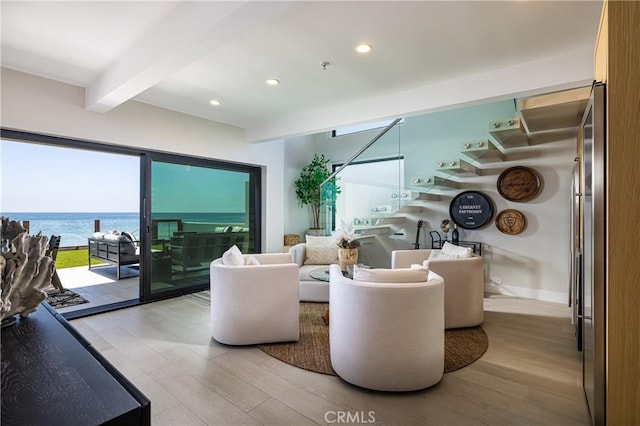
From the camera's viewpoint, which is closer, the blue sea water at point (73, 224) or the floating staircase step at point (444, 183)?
the floating staircase step at point (444, 183)

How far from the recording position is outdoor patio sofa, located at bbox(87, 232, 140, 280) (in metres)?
6.03

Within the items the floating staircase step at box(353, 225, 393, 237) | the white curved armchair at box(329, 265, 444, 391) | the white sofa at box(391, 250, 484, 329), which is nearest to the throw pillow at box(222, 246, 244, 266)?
the white curved armchair at box(329, 265, 444, 391)

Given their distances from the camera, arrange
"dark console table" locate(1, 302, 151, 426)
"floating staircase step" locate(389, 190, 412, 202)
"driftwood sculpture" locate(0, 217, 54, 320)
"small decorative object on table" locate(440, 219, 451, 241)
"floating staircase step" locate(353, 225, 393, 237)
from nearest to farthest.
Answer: "dark console table" locate(1, 302, 151, 426) < "driftwood sculpture" locate(0, 217, 54, 320) < "floating staircase step" locate(389, 190, 412, 202) < "small decorative object on table" locate(440, 219, 451, 241) < "floating staircase step" locate(353, 225, 393, 237)

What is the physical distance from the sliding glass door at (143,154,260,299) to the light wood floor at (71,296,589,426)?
1.47 metres

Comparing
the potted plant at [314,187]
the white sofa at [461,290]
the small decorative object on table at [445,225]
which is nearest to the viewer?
the white sofa at [461,290]

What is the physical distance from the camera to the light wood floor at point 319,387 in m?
2.05

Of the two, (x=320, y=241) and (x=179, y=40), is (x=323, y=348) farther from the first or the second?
(x=179, y=40)

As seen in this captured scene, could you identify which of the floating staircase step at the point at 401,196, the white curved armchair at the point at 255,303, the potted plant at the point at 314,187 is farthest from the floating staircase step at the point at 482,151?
the white curved armchair at the point at 255,303

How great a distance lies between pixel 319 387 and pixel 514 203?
426 cm

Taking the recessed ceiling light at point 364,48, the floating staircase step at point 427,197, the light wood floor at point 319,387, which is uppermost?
the recessed ceiling light at point 364,48

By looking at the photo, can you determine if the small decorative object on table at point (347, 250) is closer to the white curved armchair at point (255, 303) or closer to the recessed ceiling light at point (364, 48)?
the white curved armchair at point (255, 303)

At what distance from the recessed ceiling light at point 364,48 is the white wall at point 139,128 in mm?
3026

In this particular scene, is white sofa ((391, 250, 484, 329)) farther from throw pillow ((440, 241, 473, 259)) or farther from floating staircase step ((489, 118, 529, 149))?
floating staircase step ((489, 118, 529, 149))

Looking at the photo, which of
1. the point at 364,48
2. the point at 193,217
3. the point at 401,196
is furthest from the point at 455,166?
the point at 193,217
